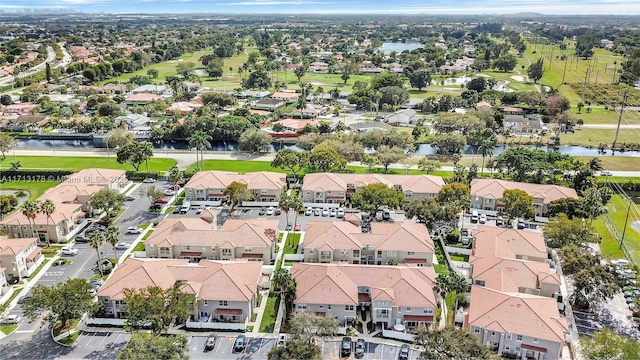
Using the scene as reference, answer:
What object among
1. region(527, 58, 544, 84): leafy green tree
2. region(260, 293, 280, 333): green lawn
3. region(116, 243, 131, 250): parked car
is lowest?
region(116, 243, 131, 250): parked car

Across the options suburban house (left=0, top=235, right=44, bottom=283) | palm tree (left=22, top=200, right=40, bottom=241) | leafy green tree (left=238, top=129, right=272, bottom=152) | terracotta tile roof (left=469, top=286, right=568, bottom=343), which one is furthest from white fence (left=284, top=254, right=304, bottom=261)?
leafy green tree (left=238, top=129, right=272, bottom=152)

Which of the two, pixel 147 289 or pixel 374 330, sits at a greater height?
pixel 147 289

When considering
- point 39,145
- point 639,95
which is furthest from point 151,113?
point 639,95

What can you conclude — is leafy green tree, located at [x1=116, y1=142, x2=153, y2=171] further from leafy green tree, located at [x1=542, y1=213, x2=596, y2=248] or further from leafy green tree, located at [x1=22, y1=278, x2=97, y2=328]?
leafy green tree, located at [x1=542, y1=213, x2=596, y2=248]

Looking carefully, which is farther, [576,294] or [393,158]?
[393,158]

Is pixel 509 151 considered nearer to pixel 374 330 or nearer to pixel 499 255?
pixel 499 255

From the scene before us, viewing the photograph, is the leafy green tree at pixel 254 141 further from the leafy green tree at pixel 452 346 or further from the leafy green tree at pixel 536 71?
the leafy green tree at pixel 536 71

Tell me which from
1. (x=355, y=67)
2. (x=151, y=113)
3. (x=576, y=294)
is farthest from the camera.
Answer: (x=355, y=67)
